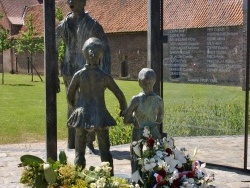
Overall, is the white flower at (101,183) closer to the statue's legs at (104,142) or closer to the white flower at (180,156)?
the white flower at (180,156)

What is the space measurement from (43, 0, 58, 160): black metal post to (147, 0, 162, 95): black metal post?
238 cm

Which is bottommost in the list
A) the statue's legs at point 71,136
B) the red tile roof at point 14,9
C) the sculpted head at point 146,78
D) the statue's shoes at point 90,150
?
the statue's shoes at point 90,150

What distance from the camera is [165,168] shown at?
3.87m

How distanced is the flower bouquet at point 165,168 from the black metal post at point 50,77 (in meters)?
1.01

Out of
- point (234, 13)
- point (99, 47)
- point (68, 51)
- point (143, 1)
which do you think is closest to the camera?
point (99, 47)

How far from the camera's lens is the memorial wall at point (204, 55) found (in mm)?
6668

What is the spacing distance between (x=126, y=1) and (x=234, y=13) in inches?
1127

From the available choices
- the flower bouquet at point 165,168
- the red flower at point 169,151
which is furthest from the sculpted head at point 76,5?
the red flower at point 169,151

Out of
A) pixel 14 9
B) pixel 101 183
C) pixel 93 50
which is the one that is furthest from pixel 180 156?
pixel 14 9

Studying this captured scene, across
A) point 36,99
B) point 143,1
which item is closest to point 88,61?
point 36,99

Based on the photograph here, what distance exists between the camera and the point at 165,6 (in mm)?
7086

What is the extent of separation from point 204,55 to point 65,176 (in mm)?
3510

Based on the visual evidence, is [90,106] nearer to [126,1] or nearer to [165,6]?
[165,6]

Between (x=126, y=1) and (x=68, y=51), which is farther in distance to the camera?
(x=126, y=1)
